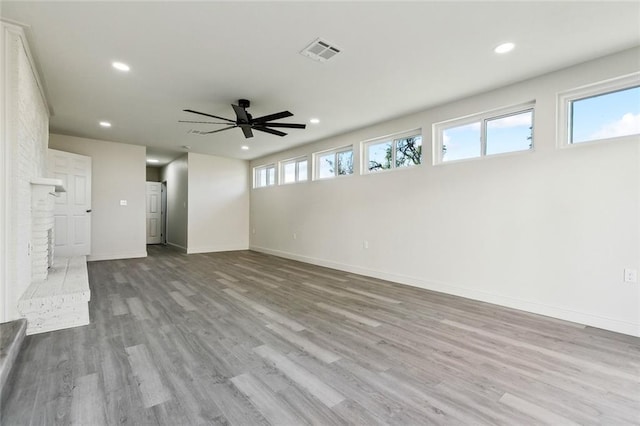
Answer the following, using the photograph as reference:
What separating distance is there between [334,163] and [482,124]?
2.93 meters

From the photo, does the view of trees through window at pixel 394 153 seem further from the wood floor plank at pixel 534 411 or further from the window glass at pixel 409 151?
the wood floor plank at pixel 534 411

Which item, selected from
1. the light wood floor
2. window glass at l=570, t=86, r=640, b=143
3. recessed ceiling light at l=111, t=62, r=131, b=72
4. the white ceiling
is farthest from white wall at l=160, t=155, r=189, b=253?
window glass at l=570, t=86, r=640, b=143

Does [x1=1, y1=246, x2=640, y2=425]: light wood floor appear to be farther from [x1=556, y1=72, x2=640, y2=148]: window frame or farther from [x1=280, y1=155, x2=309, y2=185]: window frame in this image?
[x1=280, y1=155, x2=309, y2=185]: window frame

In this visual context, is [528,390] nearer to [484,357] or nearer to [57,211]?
[484,357]

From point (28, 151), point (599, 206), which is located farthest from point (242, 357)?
point (599, 206)

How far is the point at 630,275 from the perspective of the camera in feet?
8.97

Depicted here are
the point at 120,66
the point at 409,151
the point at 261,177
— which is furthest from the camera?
the point at 261,177

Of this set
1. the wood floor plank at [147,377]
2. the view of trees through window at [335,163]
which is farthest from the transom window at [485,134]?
the wood floor plank at [147,377]

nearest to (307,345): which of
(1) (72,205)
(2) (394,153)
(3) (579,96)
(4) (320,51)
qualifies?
(4) (320,51)

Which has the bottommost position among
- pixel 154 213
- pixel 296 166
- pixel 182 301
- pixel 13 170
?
pixel 182 301

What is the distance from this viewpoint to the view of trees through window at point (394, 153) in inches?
182

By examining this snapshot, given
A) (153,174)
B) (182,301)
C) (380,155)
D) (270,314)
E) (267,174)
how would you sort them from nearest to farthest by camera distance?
1. (270,314)
2. (182,301)
3. (380,155)
4. (267,174)
5. (153,174)

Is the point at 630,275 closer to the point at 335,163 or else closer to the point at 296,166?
the point at 335,163

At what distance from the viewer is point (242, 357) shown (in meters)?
2.25
